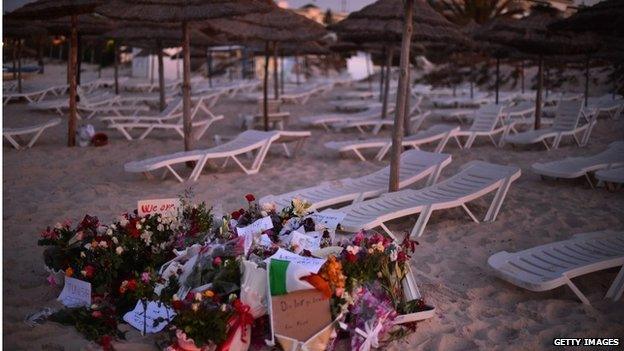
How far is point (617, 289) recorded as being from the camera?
370 centimetres

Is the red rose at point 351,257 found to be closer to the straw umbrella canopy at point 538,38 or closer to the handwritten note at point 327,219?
the handwritten note at point 327,219

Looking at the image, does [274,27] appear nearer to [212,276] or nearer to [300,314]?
[212,276]

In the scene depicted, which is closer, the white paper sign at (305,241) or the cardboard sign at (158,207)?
the white paper sign at (305,241)

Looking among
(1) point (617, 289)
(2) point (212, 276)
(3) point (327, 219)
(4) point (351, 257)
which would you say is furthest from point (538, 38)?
(2) point (212, 276)

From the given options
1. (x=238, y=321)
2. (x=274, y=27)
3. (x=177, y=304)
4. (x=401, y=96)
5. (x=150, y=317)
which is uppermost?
(x=274, y=27)

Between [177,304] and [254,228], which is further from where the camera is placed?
[254,228]

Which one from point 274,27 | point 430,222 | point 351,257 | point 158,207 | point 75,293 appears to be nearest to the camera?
point 351,257

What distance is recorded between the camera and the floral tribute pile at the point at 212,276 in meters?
2.86

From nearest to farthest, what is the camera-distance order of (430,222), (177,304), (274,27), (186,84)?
(177,304), (430,222), (186,84), (274,27)

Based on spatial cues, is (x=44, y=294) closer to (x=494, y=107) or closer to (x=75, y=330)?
(x=75, y=330)

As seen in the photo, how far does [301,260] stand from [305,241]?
37 centimetres

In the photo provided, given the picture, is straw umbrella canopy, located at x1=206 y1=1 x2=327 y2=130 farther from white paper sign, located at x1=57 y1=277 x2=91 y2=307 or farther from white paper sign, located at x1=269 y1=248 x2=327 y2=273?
white paper sign, located at x1=269 y1=248 x2=327 y2=273

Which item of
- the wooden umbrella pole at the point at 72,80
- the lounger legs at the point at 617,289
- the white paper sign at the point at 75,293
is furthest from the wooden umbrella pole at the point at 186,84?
the lounger legs at the point at 617,289

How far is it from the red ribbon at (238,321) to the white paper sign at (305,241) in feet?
1.68
